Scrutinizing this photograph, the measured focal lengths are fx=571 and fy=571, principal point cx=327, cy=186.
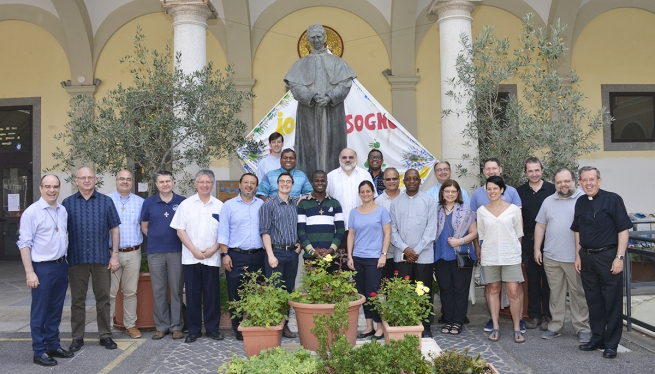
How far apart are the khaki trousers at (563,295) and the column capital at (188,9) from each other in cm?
685

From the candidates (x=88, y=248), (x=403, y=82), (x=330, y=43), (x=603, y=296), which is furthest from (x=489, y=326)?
(x=330, y=43)

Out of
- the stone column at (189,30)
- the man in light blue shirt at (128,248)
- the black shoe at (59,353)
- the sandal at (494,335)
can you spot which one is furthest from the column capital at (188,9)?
the sandal at (494,335)

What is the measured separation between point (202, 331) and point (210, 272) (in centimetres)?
89

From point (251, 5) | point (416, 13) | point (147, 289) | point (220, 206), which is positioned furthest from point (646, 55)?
point (147, 289)

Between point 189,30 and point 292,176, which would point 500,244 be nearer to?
point 292,176

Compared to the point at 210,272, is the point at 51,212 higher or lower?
higher

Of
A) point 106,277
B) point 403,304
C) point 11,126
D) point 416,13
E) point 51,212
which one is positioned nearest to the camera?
point 403,304

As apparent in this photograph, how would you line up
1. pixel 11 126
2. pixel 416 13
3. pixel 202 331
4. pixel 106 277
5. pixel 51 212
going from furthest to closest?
1. pixel 11 126
2. pixel 416 13
3. pixel 202 331
4. pixel 106 277
5. pixel 51 212

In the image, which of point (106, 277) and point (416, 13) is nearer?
point (106, 277)

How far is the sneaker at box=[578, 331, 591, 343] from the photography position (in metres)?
5.97

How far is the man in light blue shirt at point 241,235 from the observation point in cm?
602

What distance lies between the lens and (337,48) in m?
12.8

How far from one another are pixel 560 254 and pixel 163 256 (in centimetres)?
433

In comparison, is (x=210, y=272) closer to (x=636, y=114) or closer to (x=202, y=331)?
(x=202, y=331)
